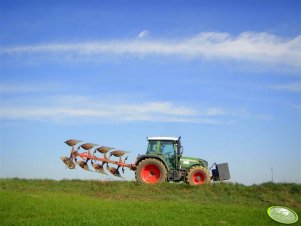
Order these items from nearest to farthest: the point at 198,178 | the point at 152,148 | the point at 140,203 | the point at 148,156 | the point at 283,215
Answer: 1. the point at 283,215
2. the point at 140,203
3. the point at 198,178
4. the point at 148,156
5. the point at 152,148

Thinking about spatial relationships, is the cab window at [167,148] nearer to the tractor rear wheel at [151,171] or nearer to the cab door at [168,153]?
the cab door at [168,153]

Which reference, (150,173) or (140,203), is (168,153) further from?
(140,203)

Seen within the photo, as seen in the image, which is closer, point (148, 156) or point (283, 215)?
point (283, 215)

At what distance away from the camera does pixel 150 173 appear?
856 inches

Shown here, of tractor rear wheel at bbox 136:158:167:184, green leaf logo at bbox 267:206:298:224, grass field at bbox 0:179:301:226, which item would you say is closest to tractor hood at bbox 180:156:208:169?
tractor rear wheel at bbox 136:158:167:184

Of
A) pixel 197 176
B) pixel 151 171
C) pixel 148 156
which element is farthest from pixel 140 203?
pixel 197 176

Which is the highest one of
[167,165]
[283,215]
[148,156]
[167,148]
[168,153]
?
[167,148]

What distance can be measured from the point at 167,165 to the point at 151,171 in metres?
0.87

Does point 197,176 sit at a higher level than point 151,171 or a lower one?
lower

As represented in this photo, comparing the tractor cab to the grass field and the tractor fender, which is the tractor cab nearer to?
the tractor fender

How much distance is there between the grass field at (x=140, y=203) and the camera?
1213cm

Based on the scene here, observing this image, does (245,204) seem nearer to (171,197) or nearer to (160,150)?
(171,197)

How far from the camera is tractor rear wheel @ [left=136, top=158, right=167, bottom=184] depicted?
69.7 ft

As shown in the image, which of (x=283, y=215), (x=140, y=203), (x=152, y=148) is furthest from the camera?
(x=152, y=148)
